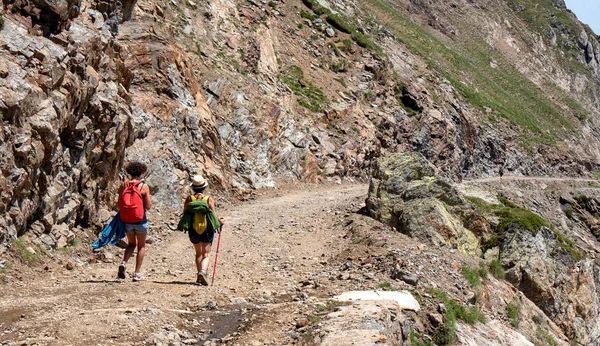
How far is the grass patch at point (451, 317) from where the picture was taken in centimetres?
762

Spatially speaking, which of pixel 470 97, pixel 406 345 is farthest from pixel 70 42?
pixel 470 97

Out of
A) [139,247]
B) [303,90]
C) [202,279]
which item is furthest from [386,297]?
[303,90]

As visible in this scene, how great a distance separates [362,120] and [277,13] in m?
8.57

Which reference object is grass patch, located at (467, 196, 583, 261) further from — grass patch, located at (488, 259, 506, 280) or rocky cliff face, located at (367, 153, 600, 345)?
grass patch, located at (488, 259, 506, 280)

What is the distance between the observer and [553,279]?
13156mm

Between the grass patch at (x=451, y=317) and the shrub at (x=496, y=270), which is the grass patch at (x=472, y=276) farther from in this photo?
the shrub at (x=496, y=270)

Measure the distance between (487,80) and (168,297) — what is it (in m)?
61.5

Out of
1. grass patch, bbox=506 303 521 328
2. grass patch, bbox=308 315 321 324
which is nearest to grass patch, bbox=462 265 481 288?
grass patch, bbox=506 303 521 328

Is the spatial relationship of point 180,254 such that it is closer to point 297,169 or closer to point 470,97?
point 297,169

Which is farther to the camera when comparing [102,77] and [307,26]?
[307,26]

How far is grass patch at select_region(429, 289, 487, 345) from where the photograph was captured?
7617 millimetres

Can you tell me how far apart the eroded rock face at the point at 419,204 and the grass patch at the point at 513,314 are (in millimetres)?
1838

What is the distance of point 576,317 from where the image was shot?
1384 centimetres

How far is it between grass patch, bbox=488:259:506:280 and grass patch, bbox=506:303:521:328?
1.14 meters
